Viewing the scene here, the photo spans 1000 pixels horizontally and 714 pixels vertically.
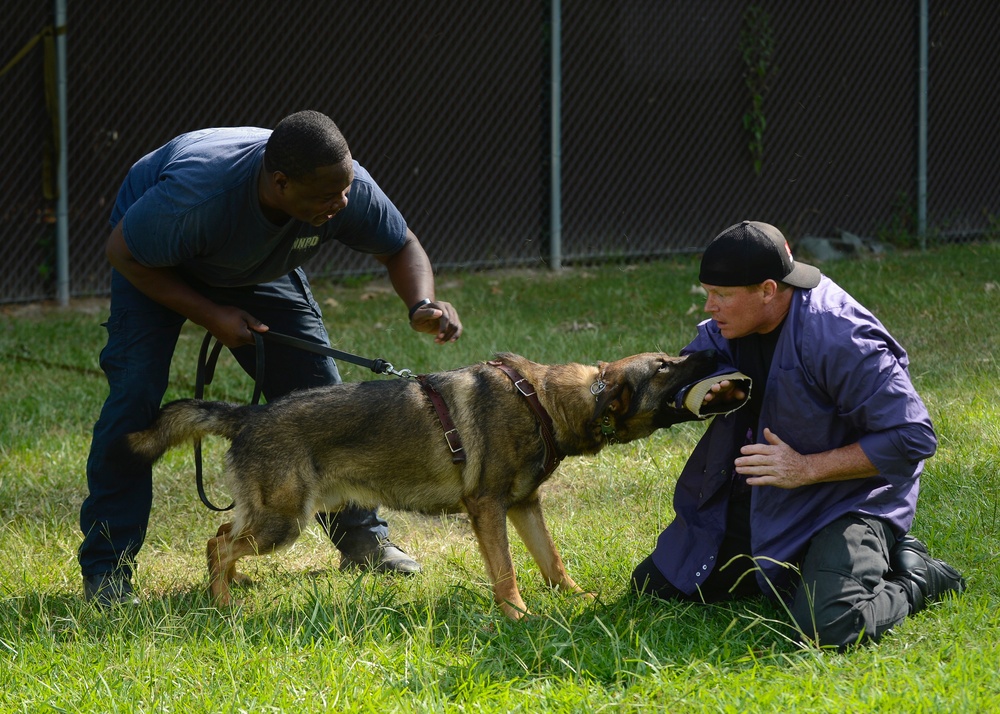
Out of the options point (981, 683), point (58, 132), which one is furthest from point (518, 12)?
point (981, 683)

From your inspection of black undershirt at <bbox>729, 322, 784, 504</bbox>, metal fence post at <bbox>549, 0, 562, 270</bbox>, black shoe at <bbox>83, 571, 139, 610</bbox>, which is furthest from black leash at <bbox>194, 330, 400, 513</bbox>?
metal fence post at <bbox>549, 0, 562, 270</bbox>

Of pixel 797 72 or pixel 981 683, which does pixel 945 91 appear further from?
pixel 981 683

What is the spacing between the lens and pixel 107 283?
9.66 m

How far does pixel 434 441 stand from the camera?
13.5 ft

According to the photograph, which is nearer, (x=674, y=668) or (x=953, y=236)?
(x=674, y=668)

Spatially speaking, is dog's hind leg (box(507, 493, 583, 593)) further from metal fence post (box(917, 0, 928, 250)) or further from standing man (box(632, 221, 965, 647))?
metal fence post (box(917, 0, 928, 250))

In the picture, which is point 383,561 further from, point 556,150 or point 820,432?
point 556,150

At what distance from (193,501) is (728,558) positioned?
266 centimetres

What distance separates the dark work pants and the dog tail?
6.28 ft

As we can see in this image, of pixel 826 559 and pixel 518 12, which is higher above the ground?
pixel 518 12

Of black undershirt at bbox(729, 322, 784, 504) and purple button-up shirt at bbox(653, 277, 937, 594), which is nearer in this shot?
purple button-up shirt at bbox(653, 277, 937, 594)

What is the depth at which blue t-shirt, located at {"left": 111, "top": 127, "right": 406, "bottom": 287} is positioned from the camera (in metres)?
3.88

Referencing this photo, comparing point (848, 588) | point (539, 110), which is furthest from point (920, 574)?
point (539, 110)

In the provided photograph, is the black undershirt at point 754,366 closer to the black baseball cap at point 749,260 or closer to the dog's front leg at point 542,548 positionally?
the black baseball cap at point 749,260
